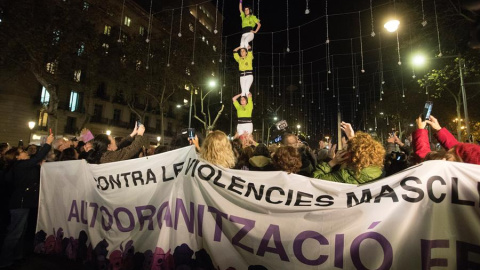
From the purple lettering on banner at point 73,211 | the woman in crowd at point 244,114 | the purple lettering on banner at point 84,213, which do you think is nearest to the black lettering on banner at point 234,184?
the purple lettering on banner at point 84,213

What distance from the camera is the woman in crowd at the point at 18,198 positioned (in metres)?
4.66

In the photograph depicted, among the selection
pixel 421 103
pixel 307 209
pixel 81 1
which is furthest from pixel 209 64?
pixel 307 209

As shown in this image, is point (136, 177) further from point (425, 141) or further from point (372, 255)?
point (425, 141)

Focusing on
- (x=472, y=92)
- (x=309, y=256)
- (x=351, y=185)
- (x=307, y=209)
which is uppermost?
(x=472, y=92)

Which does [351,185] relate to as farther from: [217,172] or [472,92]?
[472,92]

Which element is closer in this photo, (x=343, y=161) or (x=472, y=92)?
(x=343, y=161)

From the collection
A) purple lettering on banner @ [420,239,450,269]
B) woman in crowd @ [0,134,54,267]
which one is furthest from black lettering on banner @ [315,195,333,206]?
woman in crowd @ [0,134,54,267]

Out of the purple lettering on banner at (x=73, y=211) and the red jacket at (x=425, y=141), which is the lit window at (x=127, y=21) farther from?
the red jacket at (x=425, y=141)

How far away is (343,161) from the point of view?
3.79m

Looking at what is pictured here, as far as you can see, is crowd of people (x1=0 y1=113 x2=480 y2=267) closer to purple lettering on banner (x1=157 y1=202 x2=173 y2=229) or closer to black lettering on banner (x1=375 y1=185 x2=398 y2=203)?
black lettering on banner (x1=375 y1=185 x2=398 y2=203)

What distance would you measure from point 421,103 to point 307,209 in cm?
3400

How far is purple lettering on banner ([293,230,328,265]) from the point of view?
3.01 meters

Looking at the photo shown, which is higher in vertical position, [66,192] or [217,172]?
[217,172]

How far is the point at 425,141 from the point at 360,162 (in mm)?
1271
